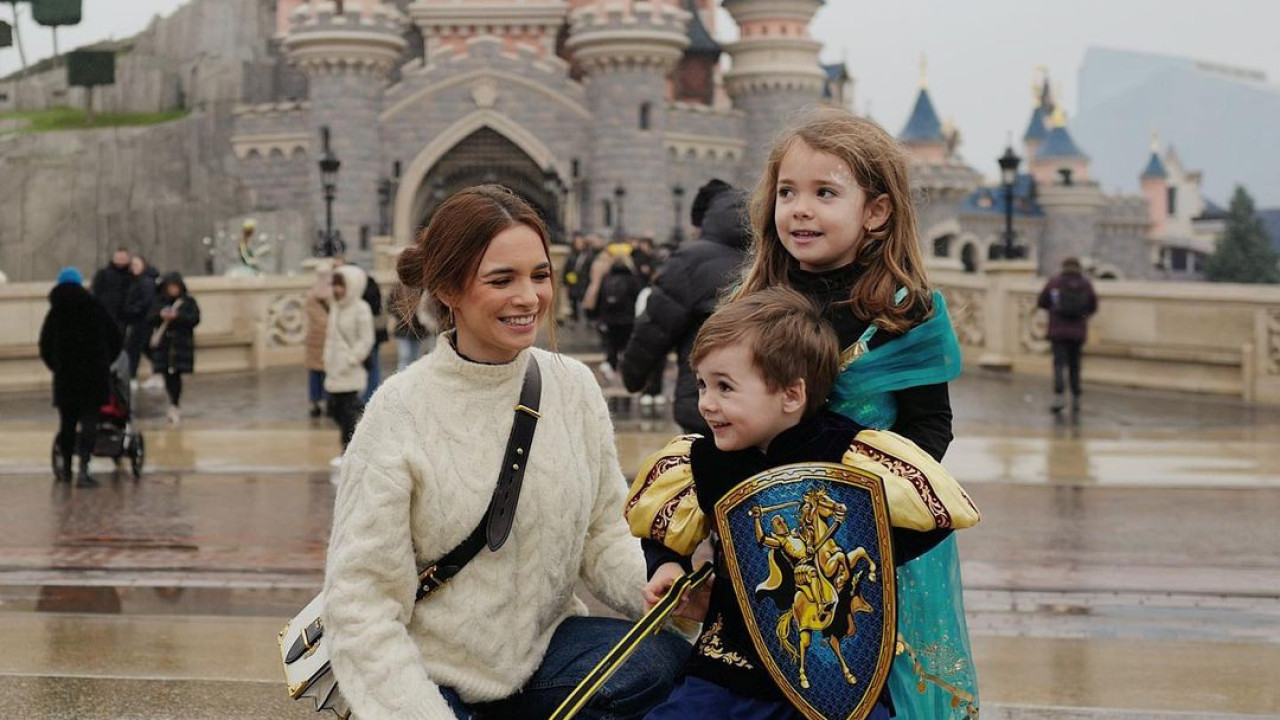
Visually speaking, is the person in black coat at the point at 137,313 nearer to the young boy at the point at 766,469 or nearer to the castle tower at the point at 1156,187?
the young boy at the point at 766,469

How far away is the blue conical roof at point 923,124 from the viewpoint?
65.9 m

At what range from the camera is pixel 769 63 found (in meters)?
51.1

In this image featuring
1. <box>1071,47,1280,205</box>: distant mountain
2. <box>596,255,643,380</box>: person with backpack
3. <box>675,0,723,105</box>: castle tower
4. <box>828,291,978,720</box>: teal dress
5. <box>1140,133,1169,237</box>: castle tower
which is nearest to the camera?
<box>828,291,978,720</box>: teal dress

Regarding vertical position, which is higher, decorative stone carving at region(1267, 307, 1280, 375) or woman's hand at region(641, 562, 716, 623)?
woman's hand at region(641, 562, 716, 623)

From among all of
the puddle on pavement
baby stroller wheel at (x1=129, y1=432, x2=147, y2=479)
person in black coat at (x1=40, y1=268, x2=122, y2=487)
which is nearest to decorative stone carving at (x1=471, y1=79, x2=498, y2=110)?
baby stroller wheel at (x1=129, y1=432, x2=147, y2=479)

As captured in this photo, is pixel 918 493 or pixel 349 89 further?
pixel 349 89

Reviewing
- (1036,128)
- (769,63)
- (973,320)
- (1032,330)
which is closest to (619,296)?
(1032,330)

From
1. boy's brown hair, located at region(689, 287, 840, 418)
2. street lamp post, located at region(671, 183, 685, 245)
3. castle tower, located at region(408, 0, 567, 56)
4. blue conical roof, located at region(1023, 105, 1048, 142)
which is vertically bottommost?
boy's brown hair, located at region(689, 287, 840, 418)

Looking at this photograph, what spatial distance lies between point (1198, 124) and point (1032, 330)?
12342 cm

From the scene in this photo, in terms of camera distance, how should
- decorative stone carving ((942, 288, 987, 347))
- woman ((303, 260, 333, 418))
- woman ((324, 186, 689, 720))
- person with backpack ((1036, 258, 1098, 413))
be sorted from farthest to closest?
decorative stone carving ((942, 288, 987, 347)) < person with backpack ((1036, 258, 1098, 413)) < woman ((303, 260, 333, 418)) < woman ((324, 186, 689, 720))

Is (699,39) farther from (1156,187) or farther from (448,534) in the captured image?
(448,534)

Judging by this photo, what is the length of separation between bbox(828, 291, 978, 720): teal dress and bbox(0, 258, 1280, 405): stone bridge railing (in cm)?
1161

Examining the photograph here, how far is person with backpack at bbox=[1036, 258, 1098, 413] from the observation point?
14977 millimetres

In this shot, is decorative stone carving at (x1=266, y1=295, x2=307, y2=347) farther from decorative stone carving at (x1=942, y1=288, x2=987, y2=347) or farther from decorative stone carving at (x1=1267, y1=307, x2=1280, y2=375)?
decorative stone carving at (x1=1267, y1=307, x2=1280, y2=375)
